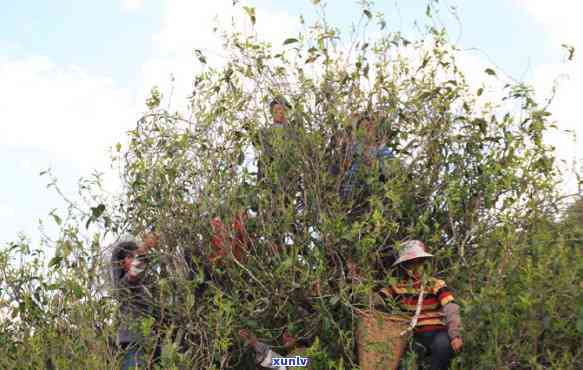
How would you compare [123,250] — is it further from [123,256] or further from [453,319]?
[453,319]

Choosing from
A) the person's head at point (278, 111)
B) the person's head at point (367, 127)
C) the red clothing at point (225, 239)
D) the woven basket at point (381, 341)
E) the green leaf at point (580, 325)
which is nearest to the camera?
the green leaf at point (580, 325)

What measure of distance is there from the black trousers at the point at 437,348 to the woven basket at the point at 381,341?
18 cm

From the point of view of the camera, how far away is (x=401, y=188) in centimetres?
652

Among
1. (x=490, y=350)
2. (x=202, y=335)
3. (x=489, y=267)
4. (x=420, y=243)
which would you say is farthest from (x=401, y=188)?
(x=202, y=335)

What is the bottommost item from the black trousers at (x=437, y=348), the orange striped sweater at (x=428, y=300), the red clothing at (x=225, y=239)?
the black trousers at (x=437, y=348)

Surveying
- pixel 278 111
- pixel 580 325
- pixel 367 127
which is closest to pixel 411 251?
pixel 367 127

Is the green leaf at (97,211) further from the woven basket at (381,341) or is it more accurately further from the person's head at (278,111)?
the woven basket at (381,341)

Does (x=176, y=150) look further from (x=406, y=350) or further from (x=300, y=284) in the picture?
(x=406, y=350)

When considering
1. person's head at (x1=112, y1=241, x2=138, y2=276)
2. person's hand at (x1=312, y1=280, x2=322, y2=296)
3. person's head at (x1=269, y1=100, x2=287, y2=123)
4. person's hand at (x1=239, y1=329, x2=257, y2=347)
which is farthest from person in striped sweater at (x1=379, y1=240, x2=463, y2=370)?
person's head at (x1=112, y1=241, x2=138, y2=276)

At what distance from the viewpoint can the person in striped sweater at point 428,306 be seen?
622cm

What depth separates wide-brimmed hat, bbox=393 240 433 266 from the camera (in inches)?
247

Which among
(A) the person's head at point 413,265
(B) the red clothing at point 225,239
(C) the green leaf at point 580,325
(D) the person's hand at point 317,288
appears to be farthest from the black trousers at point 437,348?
(B) the red clothing at point 225,239

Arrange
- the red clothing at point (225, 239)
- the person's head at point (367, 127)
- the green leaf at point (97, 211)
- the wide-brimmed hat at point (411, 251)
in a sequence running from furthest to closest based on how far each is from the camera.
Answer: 1. the green leaf at point (97, 211)
2. the person's head at point (367, 127)
3. the red clothing at point (225, 239)
4. the wide-brimmed hat at point (411, 251)

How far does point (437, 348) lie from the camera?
623cm
